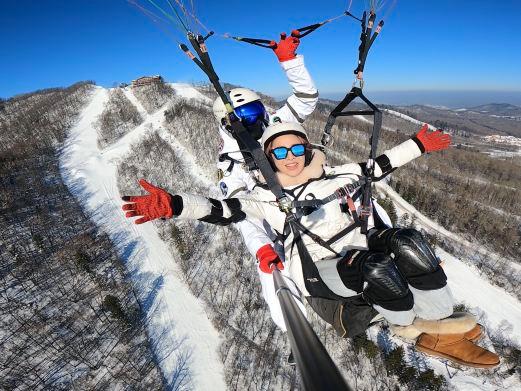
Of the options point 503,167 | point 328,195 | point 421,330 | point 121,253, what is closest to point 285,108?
point 328,195

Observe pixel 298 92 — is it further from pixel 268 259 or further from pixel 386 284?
pixel 386 284

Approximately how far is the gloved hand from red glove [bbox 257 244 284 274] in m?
3.60

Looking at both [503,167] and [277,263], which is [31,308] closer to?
[277,263]

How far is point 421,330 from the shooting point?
354cm

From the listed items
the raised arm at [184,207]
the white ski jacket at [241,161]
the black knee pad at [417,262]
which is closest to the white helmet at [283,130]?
the white ski jacket at [241,161]

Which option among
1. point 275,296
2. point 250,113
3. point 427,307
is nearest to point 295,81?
point 250,113

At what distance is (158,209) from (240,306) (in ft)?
40.1

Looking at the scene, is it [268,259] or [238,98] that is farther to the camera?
[238,98]

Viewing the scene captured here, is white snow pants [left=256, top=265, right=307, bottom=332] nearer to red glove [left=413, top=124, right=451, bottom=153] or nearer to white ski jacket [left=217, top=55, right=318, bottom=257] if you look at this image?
white ski jacket [left=217, top=55, right=318, bottom=257]

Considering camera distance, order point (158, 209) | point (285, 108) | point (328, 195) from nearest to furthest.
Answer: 1. point (158, 209)
2. point (328, 195)
3. point (285, 108)

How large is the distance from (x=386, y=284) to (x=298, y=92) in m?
4.38

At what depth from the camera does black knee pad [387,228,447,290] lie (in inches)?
125

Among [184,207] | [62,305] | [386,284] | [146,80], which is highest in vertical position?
[146,80]

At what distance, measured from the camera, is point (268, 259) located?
14.0 ft
